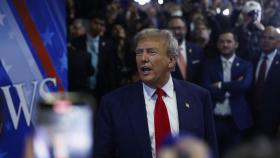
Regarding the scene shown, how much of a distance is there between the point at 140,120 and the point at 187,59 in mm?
3515

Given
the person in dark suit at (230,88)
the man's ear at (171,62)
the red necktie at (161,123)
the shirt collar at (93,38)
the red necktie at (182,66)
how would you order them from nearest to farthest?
1. the red necktie at (161,123)
2. the man's ear at (171,62)
3. the person in dark suit at (230,88)
4. the red necktie at (182,66)
5. the shirt collar at (93,38)

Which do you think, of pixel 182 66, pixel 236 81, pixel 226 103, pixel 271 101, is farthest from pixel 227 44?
pixel 271 101

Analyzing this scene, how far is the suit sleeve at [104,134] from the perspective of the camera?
4.00 m

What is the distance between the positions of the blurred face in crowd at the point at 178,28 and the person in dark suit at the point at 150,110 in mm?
3279

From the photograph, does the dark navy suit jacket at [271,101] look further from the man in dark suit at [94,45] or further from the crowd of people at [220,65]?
the man in dark suit at [94,45]

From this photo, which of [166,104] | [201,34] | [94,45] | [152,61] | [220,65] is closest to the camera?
[166,104]

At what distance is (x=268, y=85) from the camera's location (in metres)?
7.24

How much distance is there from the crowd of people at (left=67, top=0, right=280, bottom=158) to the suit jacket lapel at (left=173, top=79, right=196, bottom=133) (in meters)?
2.81

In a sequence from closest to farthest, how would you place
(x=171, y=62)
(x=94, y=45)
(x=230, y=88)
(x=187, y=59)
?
(x=171, y=62)
(x=230, y=88)
(x=187, y=59)
(x=94, y=45)

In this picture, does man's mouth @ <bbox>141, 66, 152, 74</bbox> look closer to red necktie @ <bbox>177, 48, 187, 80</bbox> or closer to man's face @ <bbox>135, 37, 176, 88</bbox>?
man's face @ <bbox>135, 37, 176, 88</bbox>

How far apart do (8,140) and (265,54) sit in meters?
3.29

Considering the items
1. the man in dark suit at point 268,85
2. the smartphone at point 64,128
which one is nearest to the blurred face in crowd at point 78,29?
the man in dark suit at point 268,85

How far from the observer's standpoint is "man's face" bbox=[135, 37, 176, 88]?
4078 millimetres

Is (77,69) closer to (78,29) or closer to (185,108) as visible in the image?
(78,29)
